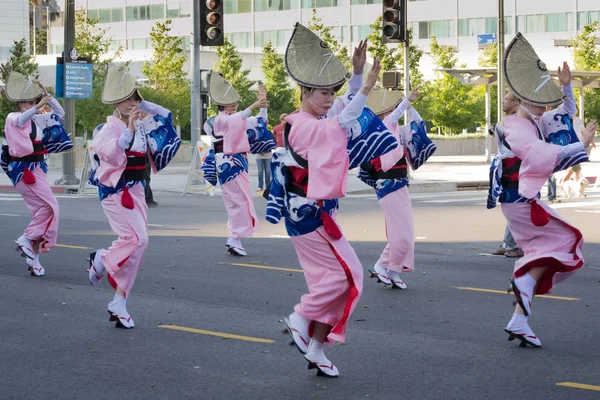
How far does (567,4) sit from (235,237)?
64367mm

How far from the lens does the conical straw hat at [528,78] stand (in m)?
7.69

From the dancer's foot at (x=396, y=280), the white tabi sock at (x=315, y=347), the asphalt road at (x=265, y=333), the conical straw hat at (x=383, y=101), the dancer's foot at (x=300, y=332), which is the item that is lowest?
the asphalt road at (x=265, y=333)

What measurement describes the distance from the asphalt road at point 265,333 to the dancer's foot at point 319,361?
0.21ft

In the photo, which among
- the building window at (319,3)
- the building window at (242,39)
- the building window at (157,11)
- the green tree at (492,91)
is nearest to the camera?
the green tree at (492,91)

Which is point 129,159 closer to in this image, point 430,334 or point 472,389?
point 430,334

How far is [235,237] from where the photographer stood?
13031mm

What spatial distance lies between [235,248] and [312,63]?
6409mm

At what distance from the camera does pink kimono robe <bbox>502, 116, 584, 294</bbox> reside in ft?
24.8

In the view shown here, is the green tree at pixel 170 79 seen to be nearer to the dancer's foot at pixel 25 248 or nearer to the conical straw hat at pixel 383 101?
the dancer's foot at pixel 25 248

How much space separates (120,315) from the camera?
8.29 meters

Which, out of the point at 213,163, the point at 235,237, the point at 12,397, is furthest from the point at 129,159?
the point at 213,163

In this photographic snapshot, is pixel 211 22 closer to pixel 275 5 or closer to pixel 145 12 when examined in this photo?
pixel 275 5

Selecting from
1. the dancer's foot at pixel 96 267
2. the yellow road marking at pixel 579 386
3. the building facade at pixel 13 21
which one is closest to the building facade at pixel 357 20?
the building facade at pixel 13 21

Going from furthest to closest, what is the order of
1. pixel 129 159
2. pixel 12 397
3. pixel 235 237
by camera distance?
pixel 235 237
pixel 129 159
pixel 12 397
